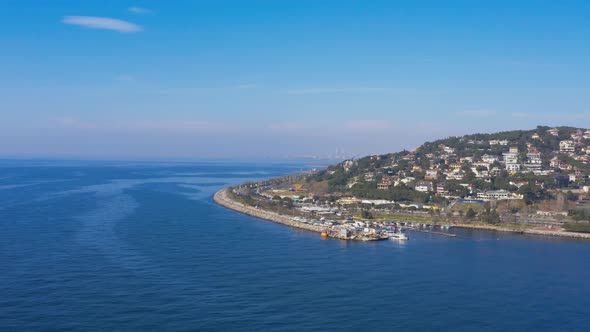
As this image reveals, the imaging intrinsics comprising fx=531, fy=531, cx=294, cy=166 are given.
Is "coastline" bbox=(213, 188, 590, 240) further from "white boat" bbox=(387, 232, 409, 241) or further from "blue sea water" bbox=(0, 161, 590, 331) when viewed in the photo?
"white boat" bbox=(387, 232, 409, 241)

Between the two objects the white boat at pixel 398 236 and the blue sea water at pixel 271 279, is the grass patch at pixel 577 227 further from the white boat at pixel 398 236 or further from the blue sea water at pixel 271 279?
the white boat at pixel 398 236

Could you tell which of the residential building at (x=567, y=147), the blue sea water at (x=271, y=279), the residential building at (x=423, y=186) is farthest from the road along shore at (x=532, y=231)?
the residential building at (x=567, y=147)

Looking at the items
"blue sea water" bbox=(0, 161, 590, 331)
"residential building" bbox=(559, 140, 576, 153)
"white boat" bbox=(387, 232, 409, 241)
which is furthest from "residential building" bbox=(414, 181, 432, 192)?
"residential building" bbox=(559, 140, 576, 153)

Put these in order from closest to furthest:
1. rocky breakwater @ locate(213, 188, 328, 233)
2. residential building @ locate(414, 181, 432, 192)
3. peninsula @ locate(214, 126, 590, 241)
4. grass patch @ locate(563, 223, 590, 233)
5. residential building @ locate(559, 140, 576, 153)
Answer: grass patch @ locate(563, 223, 590, 233), rocky breakwater @ locate(213, 188, 328, 233), peninsula @ locate(214, 126, 590, 241), residential building @ locate(414, 181, 432, 192), residential building @ locate(559, 140, 576, 153)

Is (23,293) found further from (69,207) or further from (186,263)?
(69,207)

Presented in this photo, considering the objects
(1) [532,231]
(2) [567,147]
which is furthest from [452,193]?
(2) [567,147]

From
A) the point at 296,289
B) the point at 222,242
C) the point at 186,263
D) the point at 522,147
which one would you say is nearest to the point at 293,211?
the point at 222,242

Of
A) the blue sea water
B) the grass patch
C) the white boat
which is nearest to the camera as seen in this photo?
the blue sea water
